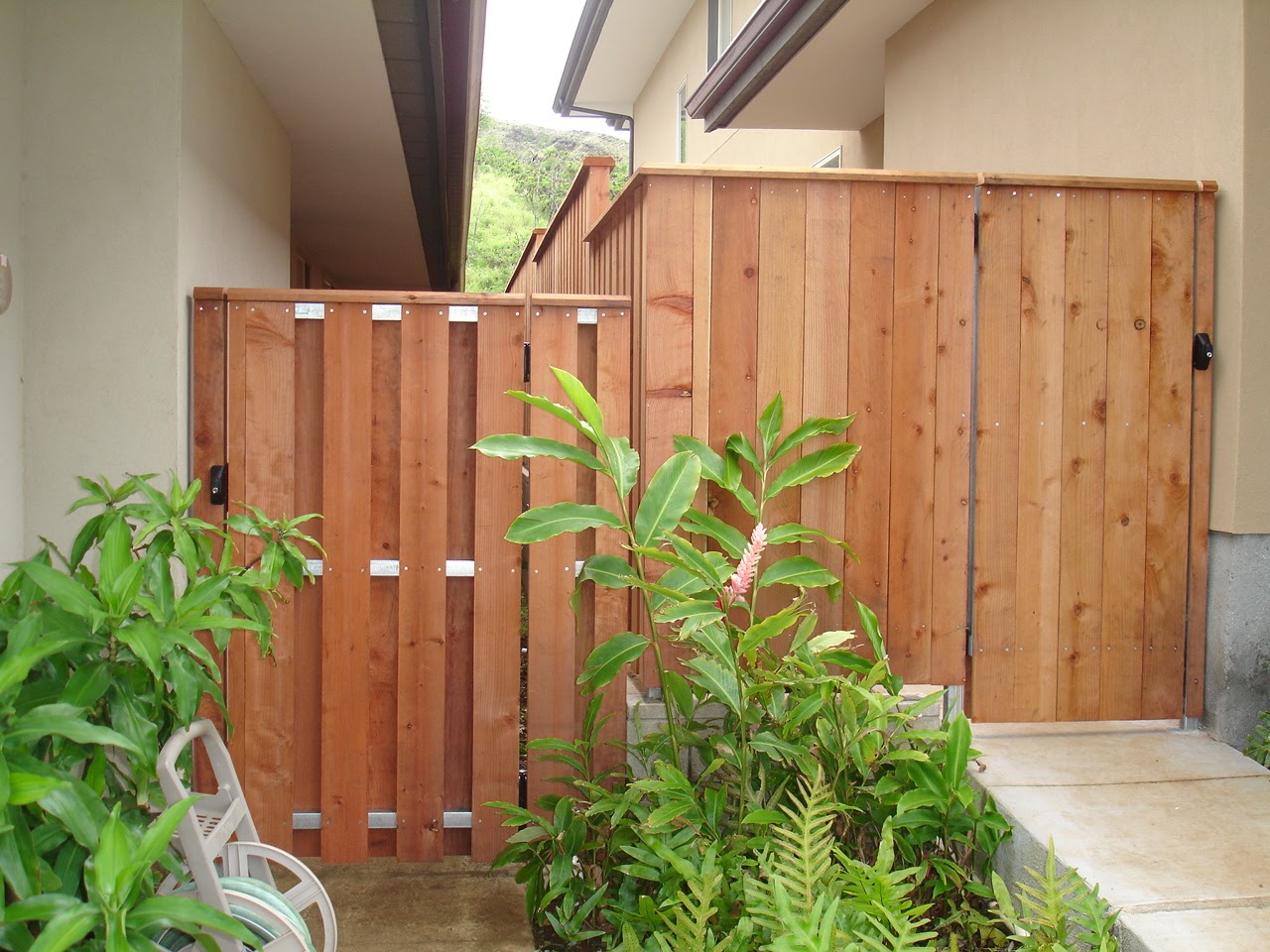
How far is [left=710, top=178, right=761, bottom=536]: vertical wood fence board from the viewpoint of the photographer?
377 centimetres

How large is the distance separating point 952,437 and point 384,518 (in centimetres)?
199

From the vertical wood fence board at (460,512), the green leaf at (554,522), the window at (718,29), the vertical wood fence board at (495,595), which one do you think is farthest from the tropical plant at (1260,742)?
the window at (718,29)

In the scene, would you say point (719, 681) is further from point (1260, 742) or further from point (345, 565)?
point (1260, 742)

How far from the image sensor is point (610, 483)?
12.9 ft

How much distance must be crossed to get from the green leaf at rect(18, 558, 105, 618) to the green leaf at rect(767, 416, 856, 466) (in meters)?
2.15

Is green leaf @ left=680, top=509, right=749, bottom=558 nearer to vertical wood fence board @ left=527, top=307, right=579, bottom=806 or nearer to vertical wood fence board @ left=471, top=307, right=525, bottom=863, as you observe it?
vertical wood fence board @ left=527, top=307, right=579, bottom=806

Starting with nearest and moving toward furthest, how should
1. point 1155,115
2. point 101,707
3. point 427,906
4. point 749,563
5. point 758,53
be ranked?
1. point 101,707
2. point 749,563
3. point 427,906
4. point 1155,115
5. point 758,53

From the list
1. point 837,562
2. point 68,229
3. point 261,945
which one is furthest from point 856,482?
point 68,229

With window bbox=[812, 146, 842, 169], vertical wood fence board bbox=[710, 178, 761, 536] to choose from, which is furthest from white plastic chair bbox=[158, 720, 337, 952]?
window bbox=[812, 146, 842, 169]

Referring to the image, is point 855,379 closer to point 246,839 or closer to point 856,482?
point 856,482

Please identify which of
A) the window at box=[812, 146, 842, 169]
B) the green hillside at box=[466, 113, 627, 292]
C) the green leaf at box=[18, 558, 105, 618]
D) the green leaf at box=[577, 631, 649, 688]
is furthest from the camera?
the green hillside at box=[466, 113, 627, 292]

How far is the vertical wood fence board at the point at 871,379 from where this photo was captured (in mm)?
3824

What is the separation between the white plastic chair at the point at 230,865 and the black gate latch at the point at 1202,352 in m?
3.23

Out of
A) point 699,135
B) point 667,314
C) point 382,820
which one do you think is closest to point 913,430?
point 667,314
